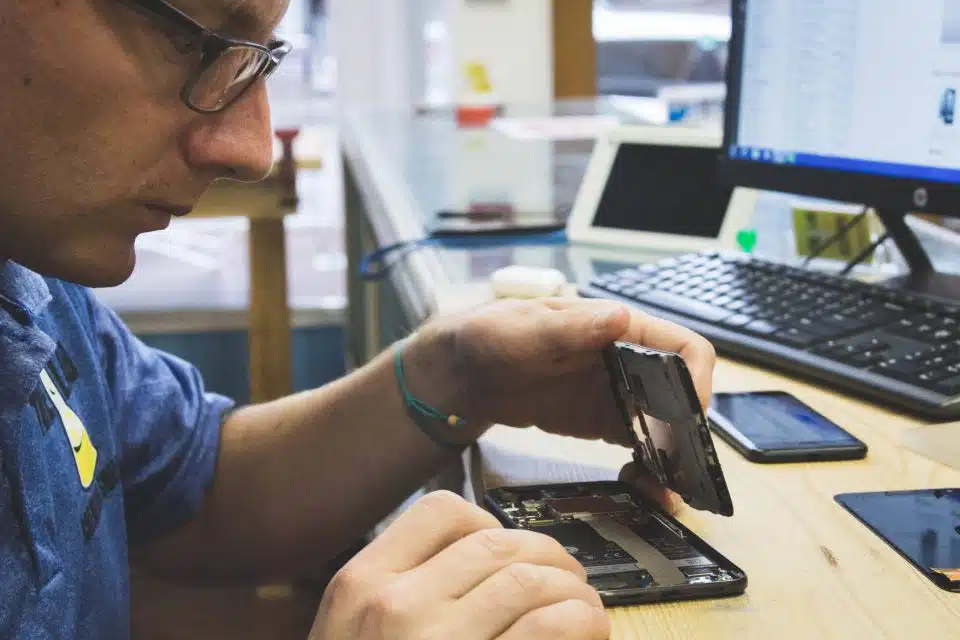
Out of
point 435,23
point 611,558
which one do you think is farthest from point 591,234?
point 435,23

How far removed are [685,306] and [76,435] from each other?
0.51 meters

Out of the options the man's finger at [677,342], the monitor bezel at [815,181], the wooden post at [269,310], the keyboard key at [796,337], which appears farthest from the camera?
the wooden post at [269,310]

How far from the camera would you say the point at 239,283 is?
3.46 m

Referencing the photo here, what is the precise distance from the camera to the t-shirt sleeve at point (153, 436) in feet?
3.07

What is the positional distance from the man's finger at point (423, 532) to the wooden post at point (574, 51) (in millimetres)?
3199

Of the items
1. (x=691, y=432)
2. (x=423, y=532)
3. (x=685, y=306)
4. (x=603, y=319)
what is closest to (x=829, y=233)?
(x=685, y=306)

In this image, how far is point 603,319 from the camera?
28.2 inches

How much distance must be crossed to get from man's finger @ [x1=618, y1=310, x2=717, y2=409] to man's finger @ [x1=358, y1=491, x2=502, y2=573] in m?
0.20

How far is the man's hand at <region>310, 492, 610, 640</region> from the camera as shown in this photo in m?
0.50

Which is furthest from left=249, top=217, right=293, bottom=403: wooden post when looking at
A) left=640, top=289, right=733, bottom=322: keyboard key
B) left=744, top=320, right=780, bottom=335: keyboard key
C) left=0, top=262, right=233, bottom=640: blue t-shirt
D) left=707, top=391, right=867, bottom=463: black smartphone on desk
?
left=707, top=391, right=867, bottom=463: black smartphone on desk

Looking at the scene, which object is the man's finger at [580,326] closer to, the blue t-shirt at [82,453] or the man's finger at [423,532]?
the man's finger at [423,532]

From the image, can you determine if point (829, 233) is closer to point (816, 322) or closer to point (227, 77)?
point (816, 322)

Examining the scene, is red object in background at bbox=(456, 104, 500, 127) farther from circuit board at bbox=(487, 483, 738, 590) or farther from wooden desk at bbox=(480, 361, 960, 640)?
circuit board at bbox=(487, 483, 738, 590)

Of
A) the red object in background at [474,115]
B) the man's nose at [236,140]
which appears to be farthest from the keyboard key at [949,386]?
the red object in background at [474,115]
